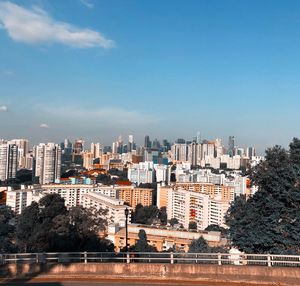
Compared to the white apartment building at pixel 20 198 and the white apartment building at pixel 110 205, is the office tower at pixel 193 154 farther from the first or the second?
the white apartment building at pixel 20 198

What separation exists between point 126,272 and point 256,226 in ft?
13.7

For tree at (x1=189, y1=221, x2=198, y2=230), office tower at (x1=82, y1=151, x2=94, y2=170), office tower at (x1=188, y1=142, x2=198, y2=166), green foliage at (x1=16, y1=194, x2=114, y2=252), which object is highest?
office tower at (x1=188, y1=142, x2=198, y2=166)

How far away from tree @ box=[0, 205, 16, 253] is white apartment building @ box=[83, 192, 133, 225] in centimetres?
1134

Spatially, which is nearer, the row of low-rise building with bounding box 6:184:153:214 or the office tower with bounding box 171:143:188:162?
the row of low-rise building with bounding box 6:184:153:214

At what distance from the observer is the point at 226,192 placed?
78750 mm

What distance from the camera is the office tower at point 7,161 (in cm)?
10331

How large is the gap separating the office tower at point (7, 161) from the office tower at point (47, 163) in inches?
214

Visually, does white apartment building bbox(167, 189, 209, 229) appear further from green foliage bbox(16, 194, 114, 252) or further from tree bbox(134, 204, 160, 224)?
green foliage bbox(16, 194, 114, 252)

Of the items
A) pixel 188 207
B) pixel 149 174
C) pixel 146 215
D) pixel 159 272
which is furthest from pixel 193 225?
pixel 159 272

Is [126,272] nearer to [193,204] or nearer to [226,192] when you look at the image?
[193,204]

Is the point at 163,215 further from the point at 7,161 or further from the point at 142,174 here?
the point at 7,161

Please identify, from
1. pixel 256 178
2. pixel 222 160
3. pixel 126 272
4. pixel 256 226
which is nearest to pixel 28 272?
pixel 126 272

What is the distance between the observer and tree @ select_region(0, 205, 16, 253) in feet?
74.2

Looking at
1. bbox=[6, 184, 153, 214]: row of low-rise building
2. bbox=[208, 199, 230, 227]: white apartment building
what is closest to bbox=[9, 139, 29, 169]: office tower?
bbox=[6, 184, 153, 214]: row of low-rise building
